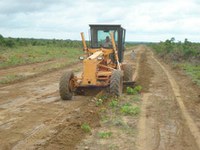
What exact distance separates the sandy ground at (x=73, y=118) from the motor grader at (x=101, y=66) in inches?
21.5

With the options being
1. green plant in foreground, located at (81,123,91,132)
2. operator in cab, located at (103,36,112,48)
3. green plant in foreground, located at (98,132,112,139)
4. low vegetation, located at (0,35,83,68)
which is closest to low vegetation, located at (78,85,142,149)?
green plant in foreground, located at (98,132,112,139)

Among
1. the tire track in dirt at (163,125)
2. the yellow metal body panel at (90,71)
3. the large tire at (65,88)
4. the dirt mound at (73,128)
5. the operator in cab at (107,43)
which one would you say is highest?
the operator in cab at (107,43)

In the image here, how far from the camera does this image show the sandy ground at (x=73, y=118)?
7.78 metres

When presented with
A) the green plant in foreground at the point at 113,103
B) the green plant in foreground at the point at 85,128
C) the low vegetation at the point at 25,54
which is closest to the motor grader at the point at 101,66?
the green plant in foreground at the point at 113,103

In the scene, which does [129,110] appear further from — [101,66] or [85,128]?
[101,66]

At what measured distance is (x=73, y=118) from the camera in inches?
381

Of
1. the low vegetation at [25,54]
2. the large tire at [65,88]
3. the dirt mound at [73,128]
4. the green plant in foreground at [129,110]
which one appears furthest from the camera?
the low vegetation at [25,54]

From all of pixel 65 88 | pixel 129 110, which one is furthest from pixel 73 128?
pixel 65 88

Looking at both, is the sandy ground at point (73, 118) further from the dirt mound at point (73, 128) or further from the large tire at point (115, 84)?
the large tire at point (115, 84)

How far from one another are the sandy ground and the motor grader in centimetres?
55

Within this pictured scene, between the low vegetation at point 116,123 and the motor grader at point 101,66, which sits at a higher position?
the motor grader at point 101,66

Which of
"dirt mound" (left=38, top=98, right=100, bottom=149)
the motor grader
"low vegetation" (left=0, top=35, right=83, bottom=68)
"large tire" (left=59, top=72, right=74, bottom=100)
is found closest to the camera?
"dirt mound" (left=38, top=98, right=100, bottom=149)

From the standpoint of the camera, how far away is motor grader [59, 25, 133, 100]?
41.0ft

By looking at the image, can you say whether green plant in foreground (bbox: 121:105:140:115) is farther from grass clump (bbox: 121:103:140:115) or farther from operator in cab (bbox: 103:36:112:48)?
operator in cab (bbox: 103:36:112:48)
